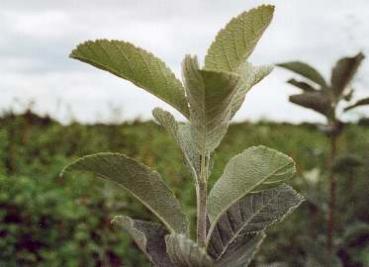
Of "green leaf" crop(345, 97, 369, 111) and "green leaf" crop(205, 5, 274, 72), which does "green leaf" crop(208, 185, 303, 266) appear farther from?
"green leaf" crop(345, 97, 369, 111)

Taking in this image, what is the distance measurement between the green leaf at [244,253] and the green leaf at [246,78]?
0.92ft

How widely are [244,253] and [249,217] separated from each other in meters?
0.14

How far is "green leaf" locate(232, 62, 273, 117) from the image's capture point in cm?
135

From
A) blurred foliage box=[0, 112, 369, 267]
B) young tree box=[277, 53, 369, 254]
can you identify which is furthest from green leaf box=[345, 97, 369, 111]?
blurred foliage box=[0, 112, 369, 267]

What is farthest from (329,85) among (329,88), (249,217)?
(249,217)

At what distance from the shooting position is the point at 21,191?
188 inches

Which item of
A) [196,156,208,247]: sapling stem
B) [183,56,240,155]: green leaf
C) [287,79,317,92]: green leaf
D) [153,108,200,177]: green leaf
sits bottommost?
[196,156,208,247]: sapling stem

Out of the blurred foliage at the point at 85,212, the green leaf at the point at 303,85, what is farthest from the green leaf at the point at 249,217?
the blurred foliage at the point at 85,212

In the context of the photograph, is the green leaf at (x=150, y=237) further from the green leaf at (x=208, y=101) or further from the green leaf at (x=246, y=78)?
the green leaf at (x=246, y=78)

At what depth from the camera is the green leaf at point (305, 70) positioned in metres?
3.02

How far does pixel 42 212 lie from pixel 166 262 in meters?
3.45

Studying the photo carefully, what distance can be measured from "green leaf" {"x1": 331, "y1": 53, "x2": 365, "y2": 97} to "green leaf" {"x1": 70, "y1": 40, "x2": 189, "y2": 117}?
1.93 meters

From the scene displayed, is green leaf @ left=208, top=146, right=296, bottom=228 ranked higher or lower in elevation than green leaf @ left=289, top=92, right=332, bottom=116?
lower

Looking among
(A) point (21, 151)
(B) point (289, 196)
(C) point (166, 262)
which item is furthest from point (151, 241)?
(A) point (21, 151)
